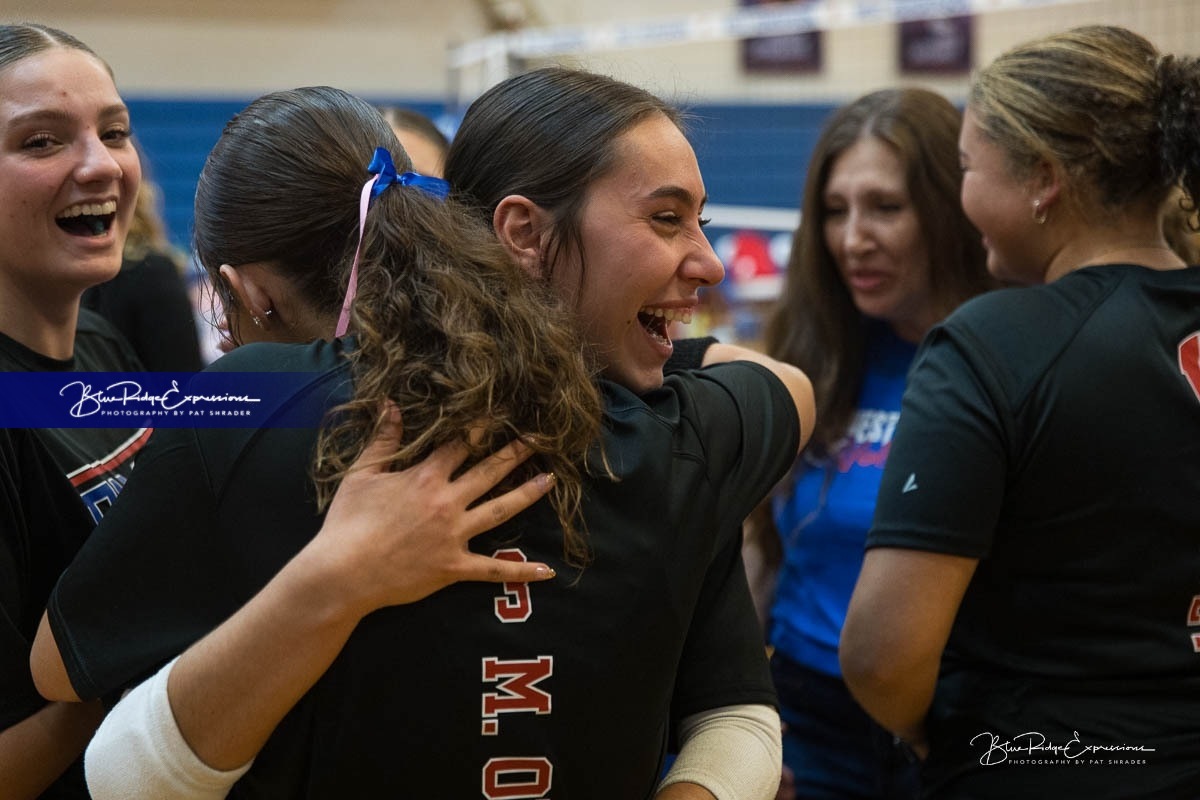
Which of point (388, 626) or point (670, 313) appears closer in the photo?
point (388, 626)

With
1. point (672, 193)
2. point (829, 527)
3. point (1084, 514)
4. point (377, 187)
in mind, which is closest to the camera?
point (377, 187)

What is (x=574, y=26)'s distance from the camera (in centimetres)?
1127

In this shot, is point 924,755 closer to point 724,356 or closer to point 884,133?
point 724,356

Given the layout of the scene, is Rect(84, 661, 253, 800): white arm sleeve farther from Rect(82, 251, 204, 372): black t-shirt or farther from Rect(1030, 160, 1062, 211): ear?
Rect(82, 251, 204, 372): black t-shirt

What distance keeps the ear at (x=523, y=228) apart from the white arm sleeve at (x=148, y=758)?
0.66 m

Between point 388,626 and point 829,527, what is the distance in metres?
1.51

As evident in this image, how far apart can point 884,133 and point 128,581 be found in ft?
6.66

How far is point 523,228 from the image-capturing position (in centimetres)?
156

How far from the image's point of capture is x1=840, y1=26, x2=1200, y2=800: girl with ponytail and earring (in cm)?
180

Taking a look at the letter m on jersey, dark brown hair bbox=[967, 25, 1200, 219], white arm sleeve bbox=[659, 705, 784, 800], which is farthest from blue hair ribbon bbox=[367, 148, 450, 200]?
the letter m on jersey

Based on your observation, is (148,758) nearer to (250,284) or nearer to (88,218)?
(250,284)

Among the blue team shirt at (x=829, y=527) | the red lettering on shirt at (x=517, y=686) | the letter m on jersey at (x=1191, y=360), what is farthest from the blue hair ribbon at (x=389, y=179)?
the blue team shirt at (x=829, y=527)

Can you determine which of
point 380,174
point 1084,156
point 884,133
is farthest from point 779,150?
point 380,174

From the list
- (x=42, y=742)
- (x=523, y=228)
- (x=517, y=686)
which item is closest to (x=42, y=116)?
(x=523, y=228)
